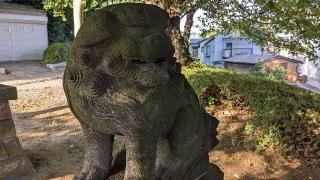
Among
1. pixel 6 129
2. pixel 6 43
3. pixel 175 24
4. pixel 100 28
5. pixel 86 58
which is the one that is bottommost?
pixel 6 129

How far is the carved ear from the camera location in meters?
1.76

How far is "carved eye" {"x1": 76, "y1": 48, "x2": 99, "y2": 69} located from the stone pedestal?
311 centimetres

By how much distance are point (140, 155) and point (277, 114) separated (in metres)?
4.18

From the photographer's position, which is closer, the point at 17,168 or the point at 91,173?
the point at 91,173

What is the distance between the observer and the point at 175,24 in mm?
7598

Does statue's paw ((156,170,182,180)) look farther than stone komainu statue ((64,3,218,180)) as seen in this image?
Yes

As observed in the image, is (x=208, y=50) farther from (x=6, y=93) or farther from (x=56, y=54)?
(x=6, y=93)

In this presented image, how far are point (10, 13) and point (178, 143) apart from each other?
19.8m

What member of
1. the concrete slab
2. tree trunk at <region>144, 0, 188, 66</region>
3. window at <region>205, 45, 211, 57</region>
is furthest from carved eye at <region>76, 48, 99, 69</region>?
window at <region>205, 45, 211, 57</region>

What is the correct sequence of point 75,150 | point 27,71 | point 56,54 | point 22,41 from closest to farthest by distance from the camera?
point 75,150
point 27,71
point 56,54
point 22,41

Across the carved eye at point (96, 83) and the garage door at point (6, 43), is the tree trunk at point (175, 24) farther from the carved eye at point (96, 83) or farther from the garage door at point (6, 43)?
the garage door at point (6, 43)

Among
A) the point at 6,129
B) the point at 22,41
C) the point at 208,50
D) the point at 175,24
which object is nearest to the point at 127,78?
the point at 6,129

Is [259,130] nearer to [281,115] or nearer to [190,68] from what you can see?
[281,115]

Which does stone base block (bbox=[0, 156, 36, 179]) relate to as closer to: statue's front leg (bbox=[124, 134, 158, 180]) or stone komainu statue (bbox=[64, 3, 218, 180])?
stone komainu statue (bbox=[64, 3, 218, 180])
